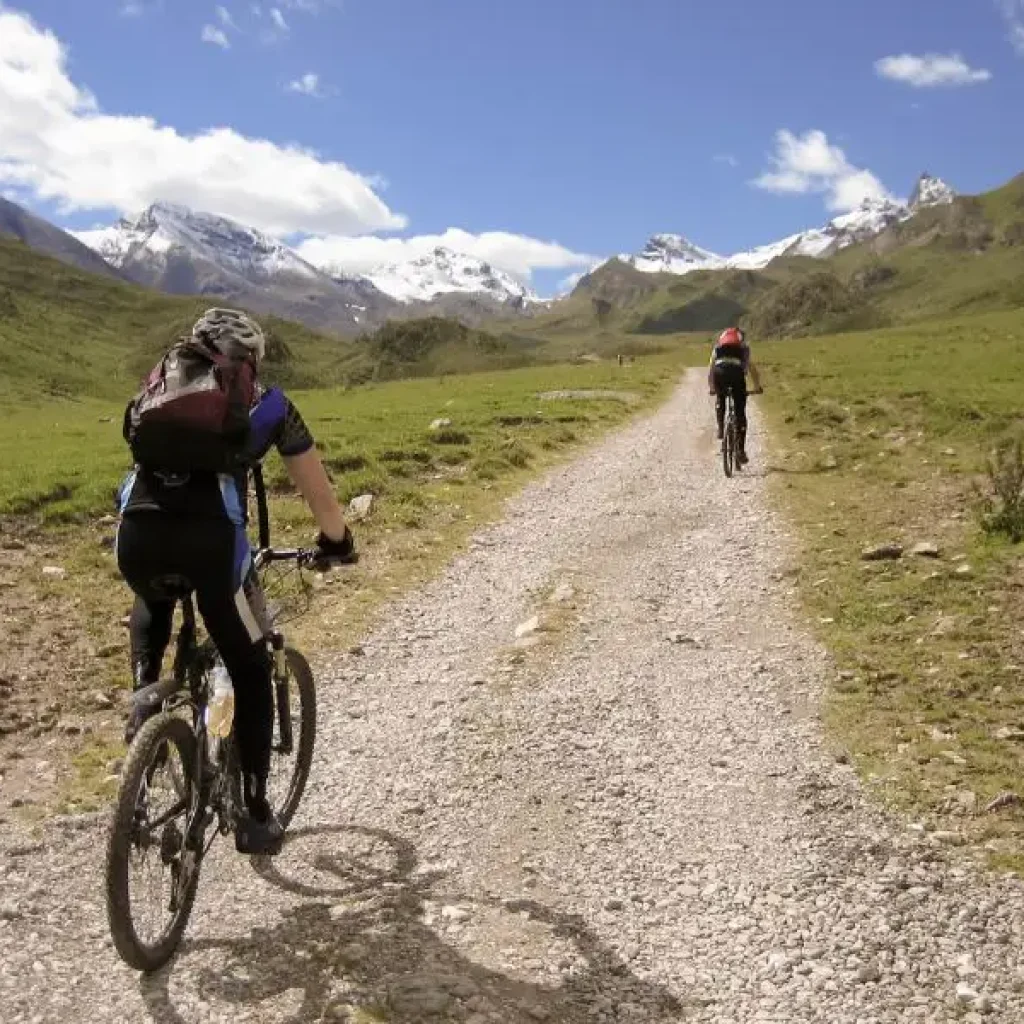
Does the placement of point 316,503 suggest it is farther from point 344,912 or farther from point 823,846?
point 823,846

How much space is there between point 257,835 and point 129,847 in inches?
43.4

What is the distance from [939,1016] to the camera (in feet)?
16.3

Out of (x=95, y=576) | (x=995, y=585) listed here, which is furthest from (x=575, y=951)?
(x=95, y=576)

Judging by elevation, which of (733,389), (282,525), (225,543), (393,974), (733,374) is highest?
(733,374)

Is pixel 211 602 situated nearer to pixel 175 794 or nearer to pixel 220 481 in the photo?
pixel 220 481

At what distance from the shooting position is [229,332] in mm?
5184

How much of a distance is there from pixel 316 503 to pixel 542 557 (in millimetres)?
10116

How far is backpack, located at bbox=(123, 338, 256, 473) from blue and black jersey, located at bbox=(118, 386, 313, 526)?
10 centimetres

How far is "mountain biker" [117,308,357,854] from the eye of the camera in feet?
16.5

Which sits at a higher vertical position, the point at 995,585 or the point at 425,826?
the point at 995,585

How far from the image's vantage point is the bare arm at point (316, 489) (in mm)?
5406

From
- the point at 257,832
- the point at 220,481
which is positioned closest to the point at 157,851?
the point at 257,832

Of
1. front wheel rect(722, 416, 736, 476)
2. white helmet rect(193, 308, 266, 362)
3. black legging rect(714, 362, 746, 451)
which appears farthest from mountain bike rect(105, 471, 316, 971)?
black legging rect(714, 362, 746, 451)

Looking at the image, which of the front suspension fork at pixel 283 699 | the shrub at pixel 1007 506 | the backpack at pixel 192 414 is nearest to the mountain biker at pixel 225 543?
the backpack at pixel 192 414
